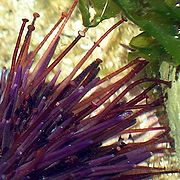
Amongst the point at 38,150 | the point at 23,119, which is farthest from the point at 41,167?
the point at 23,119

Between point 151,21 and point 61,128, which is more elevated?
point 151,21

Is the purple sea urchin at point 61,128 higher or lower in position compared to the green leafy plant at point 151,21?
lower

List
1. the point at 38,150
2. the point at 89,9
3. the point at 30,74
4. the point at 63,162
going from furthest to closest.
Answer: the point at 89,9, the point at 30,74, the point at 63,162, the point at 38,150

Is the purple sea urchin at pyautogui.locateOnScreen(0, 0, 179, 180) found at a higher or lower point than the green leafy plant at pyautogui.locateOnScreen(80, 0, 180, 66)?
lower

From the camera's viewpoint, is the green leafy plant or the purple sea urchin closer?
the purple sea urchin

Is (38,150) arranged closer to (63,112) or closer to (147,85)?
(63,112)

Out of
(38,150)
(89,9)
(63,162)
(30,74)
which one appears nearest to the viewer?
(38,150)

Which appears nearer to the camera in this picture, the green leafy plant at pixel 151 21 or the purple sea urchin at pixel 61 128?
the purple sea urchin at pixel 61 128

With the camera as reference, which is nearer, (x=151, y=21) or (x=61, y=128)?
(x=61, y=128)
